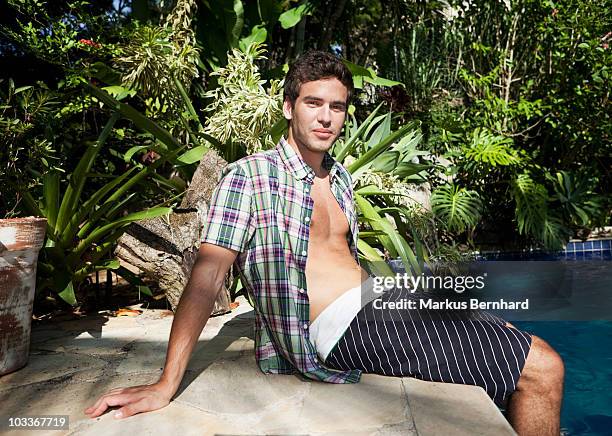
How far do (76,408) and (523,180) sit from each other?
210 inches

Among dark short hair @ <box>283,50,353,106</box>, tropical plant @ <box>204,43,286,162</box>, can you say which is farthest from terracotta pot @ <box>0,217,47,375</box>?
tropical plant @ <box>204,43,286,162</box>

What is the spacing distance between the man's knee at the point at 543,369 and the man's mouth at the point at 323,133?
95 centimetres

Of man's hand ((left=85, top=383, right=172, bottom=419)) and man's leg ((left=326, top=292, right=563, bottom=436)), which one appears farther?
man's leg ((left=326, top=292, right=563, bottom=436))

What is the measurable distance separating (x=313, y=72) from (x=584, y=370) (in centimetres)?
285

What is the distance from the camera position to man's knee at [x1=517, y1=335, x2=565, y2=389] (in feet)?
5.20

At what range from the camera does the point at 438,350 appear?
5.59ft

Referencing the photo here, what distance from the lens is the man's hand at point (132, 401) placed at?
57.9 inches

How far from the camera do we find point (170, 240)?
292cm

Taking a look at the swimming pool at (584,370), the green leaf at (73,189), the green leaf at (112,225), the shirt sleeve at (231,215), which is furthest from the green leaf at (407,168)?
the shirt sleeve at (231,215)

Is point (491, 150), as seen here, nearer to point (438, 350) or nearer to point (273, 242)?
point (438, 350)

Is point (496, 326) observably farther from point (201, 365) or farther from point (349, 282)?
point (201, 365)

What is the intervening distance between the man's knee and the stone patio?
157 mm

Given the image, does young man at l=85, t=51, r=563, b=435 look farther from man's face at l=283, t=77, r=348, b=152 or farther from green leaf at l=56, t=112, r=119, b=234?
green leaf at l=56, t=112, r=119, b=234

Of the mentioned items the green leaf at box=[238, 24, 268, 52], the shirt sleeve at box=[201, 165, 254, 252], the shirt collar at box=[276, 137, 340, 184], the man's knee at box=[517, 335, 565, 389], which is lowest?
the man's knee at box=[517, 335, 565, 389]
